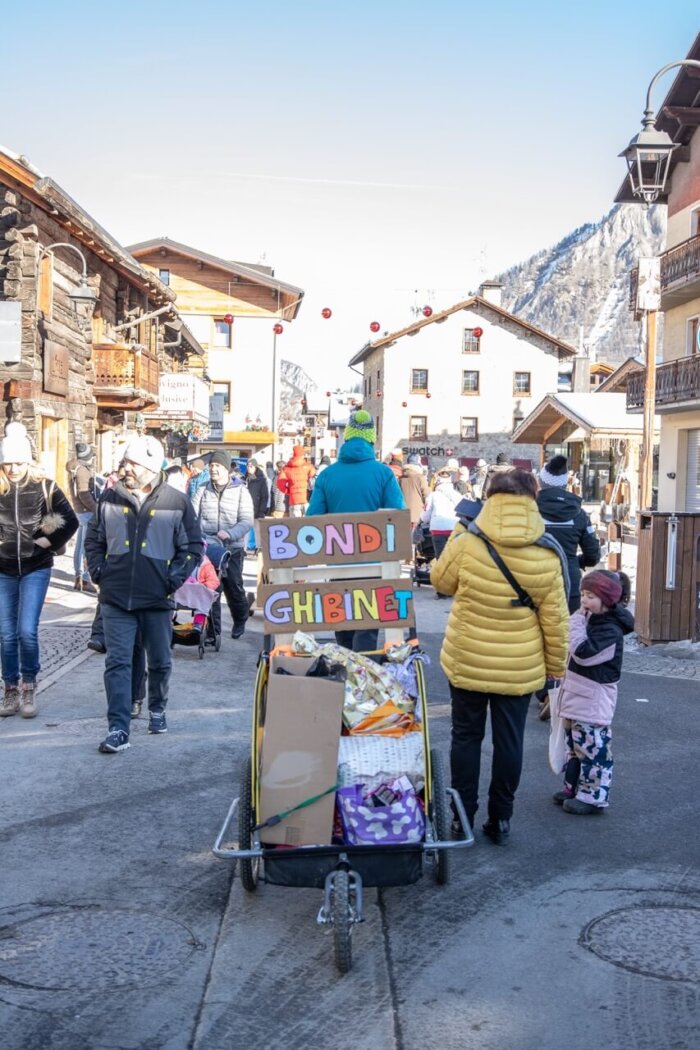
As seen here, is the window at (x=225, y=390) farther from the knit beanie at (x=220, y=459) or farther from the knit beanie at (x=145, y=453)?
the knit beanie at (x=145, y=453)

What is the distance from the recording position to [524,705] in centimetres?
516

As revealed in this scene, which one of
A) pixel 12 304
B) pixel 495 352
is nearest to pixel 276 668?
pixel 12 304

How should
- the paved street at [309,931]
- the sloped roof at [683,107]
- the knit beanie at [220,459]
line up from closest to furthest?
the paved street at [309,931] → the knit beanie at [220,459] → the sloped roof at [683,107]

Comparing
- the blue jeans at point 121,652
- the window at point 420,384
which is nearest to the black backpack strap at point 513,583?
the blue jeans at point 121,652

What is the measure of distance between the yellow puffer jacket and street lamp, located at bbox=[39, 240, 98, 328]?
15.1m

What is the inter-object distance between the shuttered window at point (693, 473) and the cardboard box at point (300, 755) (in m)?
27.9

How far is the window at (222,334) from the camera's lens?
5062 cm

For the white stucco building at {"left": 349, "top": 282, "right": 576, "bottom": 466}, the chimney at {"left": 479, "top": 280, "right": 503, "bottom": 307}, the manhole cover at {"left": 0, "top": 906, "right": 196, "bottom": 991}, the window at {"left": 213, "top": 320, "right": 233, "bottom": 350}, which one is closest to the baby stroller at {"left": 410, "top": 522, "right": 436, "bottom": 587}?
the manhole cover at {"left": 0, "top": 906, "right": 196, "bottom": 991}

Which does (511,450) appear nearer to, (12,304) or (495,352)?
(495,352)

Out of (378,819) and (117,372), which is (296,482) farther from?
(378,819)

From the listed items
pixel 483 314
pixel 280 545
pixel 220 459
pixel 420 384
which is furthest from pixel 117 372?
pixel 483 314

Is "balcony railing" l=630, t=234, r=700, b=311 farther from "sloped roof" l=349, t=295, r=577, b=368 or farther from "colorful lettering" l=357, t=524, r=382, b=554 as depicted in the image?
"sloped roof" l=349, t=295, r=577, b=368

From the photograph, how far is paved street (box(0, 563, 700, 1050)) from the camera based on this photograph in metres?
3.54

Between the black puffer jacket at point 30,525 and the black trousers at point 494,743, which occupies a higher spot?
the black puffer jacket at point 30,525
